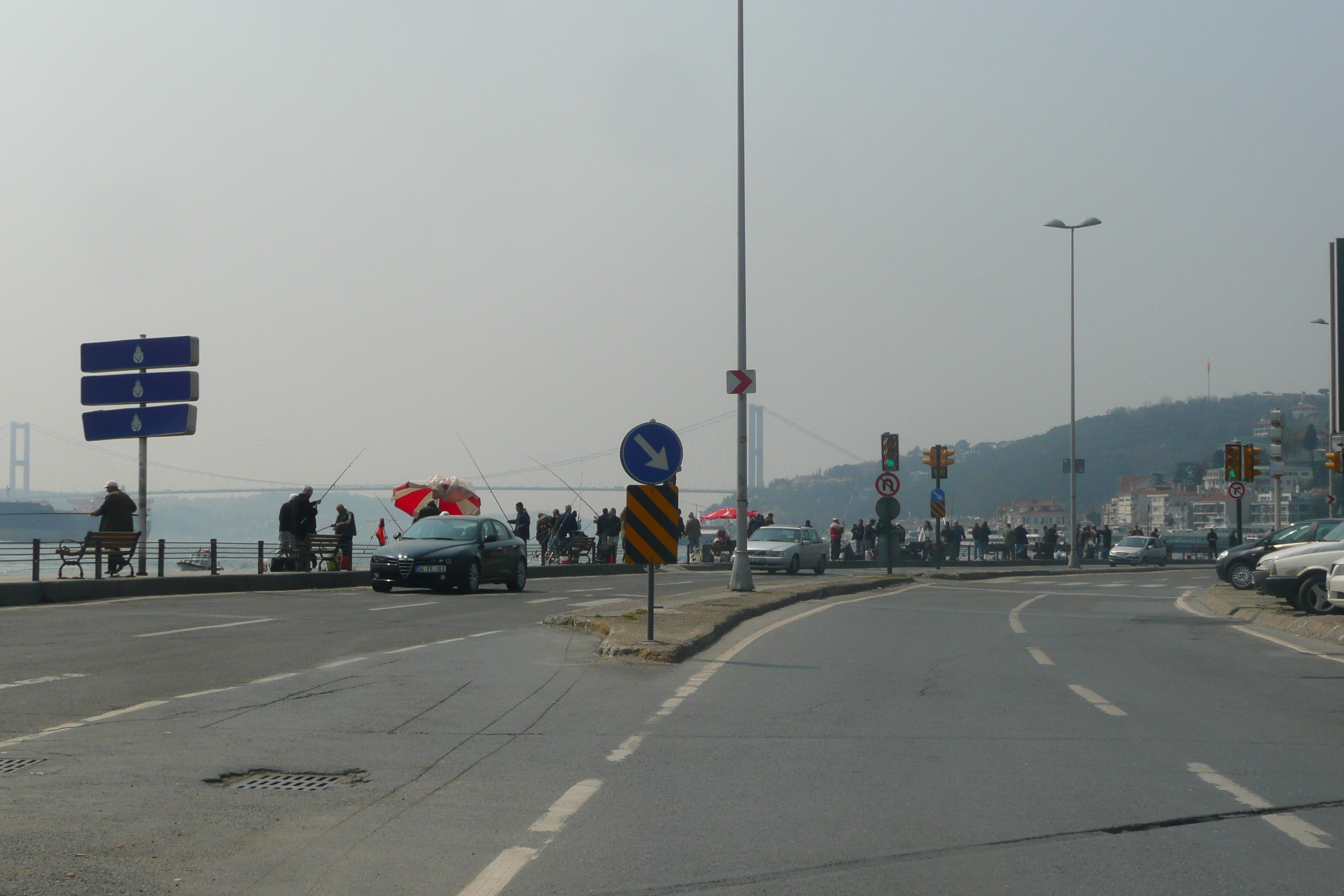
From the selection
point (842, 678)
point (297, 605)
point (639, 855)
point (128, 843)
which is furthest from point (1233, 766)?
point (297, 605)

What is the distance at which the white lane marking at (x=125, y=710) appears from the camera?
923cm

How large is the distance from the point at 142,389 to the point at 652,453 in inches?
617

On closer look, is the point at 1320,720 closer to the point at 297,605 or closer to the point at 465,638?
the point at 465,638

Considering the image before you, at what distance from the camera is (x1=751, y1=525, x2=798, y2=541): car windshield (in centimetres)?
4325

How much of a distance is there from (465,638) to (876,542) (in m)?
41.3

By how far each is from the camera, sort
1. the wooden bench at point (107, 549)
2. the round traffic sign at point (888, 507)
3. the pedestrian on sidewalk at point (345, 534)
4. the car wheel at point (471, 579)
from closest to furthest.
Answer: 1. the wooden bench at point (107, 549)
2. the car wheel at point (471, 579)
3. the pedestrian on sidewalk at point (345, 534)
4. the round traffic sign at point (888, 507)

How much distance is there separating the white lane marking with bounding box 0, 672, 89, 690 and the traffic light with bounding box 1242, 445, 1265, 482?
3519 cm

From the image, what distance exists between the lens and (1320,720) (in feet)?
32.7

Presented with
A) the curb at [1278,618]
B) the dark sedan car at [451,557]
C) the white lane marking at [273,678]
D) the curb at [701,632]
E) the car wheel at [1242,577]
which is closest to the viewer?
the white lane marking at [273,678]

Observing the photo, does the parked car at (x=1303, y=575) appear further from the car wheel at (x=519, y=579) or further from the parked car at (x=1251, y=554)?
the car wheel at (x=519, y=579)

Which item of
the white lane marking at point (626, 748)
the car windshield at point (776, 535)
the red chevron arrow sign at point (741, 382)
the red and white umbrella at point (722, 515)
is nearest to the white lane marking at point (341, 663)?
the white lane marking at point (626, 748)

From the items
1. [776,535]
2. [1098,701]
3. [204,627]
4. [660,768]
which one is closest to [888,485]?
[776,535]

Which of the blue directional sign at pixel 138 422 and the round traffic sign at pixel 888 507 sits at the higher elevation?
the blue directional sign at pixel 138 422

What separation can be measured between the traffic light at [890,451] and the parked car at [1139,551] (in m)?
26.0
